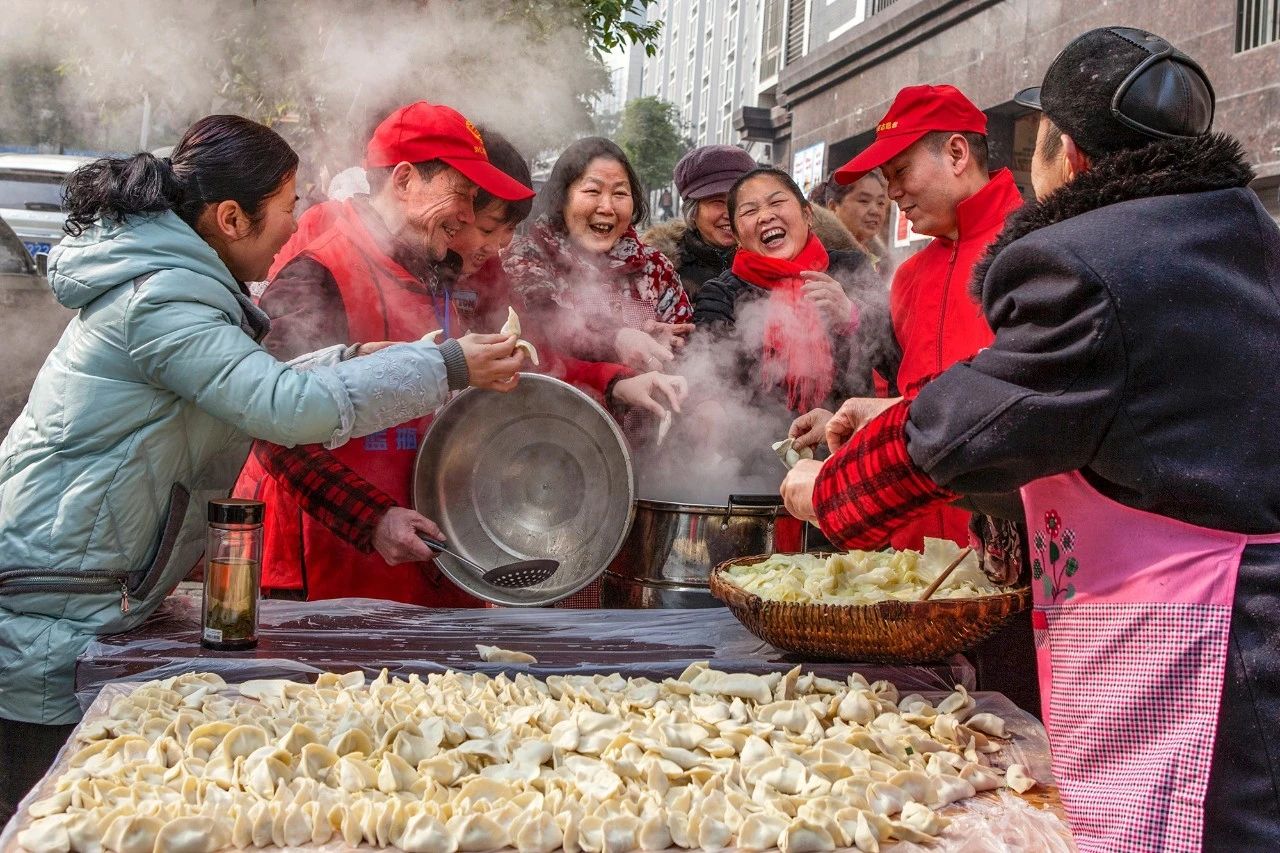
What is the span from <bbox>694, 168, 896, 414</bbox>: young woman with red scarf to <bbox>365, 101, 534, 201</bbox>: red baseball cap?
1232 millimetres

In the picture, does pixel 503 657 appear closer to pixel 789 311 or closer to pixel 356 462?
pixel 356 462

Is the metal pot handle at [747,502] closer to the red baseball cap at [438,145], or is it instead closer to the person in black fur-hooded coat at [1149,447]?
the red baseball cap at [438,145]

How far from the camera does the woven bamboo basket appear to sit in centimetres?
207

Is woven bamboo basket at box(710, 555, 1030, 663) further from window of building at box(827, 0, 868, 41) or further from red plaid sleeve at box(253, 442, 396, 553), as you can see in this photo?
window of building at box(827, 0, 868, 41)

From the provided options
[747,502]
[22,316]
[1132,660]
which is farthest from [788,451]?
[22,316]

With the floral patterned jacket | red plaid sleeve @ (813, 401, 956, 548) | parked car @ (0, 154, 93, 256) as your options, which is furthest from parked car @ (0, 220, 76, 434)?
red plaid sleeve @ (813, 401, 956, 548)

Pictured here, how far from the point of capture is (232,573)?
218cm

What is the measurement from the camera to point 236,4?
591cm

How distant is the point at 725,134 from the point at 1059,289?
2999 cm

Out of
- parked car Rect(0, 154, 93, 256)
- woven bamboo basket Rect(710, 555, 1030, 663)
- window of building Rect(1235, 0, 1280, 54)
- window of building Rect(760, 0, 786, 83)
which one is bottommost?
woven bamboo basket Rect(710, 555, 1030, 663)

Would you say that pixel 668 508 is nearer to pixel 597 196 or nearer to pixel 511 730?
pixel 511 730

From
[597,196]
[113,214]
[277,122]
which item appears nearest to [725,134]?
[277,122]

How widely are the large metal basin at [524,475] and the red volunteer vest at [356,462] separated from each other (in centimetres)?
12

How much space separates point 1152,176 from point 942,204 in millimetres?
1757
